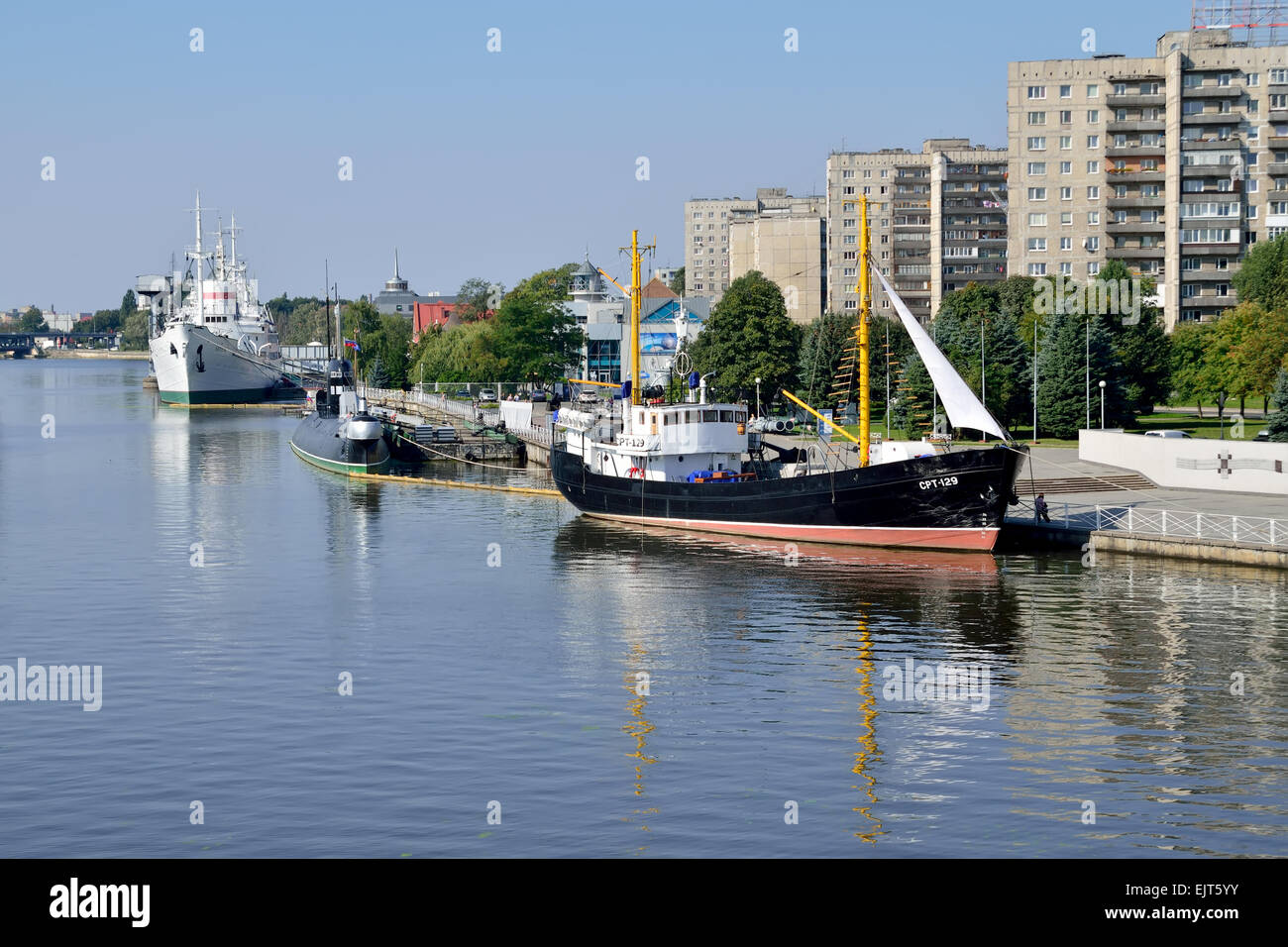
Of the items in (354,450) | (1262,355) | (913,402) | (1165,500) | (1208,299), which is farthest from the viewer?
(1208,299)

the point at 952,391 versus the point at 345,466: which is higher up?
the point at 952,391

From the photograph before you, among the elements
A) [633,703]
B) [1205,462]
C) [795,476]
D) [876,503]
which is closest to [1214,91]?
[1205,462]

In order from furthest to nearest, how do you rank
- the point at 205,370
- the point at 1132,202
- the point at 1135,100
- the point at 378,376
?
the point at 378,376 < the point at 205,370 < the point at 1132,202 < the point at 1135,100

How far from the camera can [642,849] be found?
76.5 ft

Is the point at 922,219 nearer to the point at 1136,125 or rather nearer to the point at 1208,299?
the point at 1136,125

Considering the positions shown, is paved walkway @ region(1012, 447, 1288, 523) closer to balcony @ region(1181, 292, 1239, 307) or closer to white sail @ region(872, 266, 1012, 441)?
white sail @ region(872, 266, 1012, 441)

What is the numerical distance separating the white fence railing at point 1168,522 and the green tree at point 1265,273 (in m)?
50.8

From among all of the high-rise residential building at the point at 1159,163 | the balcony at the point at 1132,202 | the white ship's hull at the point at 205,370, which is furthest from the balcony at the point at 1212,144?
the white ship's hull at the point at 205,370

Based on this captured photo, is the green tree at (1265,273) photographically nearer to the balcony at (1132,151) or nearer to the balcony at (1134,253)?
the balcony at (1134,253)

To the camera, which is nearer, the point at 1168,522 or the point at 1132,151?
the point at 1168,522

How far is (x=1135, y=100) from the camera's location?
410 ft

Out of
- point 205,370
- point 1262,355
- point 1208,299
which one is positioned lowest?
point 1262,355

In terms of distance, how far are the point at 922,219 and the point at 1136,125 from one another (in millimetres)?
61541
